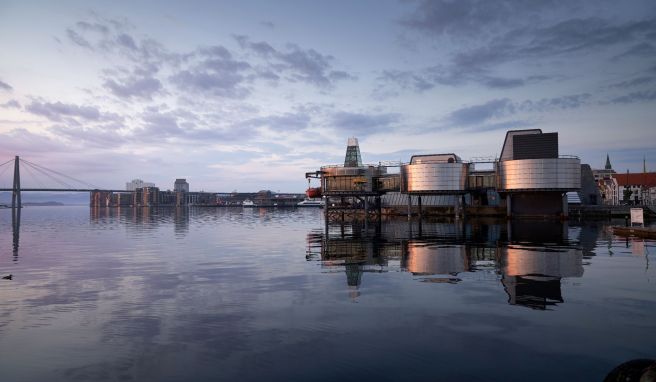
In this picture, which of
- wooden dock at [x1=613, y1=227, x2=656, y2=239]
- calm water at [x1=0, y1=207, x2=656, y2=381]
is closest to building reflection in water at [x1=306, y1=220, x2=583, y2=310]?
calm water at [x1=0, y1=207, x2=656, y2=381]

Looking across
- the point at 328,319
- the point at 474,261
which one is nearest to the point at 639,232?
the point at 474,261

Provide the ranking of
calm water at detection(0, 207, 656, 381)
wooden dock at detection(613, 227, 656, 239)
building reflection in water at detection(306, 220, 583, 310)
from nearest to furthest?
1. calm water at detection(0, 207, 656, 381)
2. building reflection in water at detection(306, 220, 583, 310)
3. wooden dock at detection(613, 227, 656, 239)

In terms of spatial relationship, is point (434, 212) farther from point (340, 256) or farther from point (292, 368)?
point (292, 368)

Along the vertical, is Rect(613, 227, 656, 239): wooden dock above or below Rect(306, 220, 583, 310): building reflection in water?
above

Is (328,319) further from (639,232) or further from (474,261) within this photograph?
(639,232)

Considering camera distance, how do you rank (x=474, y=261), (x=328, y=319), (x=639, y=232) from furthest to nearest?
(x=639, y=232)
(x=474, y=261)
(x=328, y=319)

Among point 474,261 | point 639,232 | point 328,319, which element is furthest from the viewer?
point 639,232

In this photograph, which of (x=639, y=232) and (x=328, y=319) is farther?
(x=639, y=232)

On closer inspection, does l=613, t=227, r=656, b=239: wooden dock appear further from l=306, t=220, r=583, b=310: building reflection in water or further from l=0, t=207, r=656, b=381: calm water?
l=0, t=207, r=656, b=381: calm water

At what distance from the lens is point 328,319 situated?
2172 cm

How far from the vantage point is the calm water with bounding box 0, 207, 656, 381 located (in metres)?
15.7

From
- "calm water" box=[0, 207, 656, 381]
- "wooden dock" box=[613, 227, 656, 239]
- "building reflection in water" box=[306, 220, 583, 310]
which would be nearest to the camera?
"calm water" box=[0, 207, 656, 381]

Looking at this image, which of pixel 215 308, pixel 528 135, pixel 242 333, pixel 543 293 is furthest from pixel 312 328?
pixel 528 135

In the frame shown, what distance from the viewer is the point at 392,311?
23062mm
